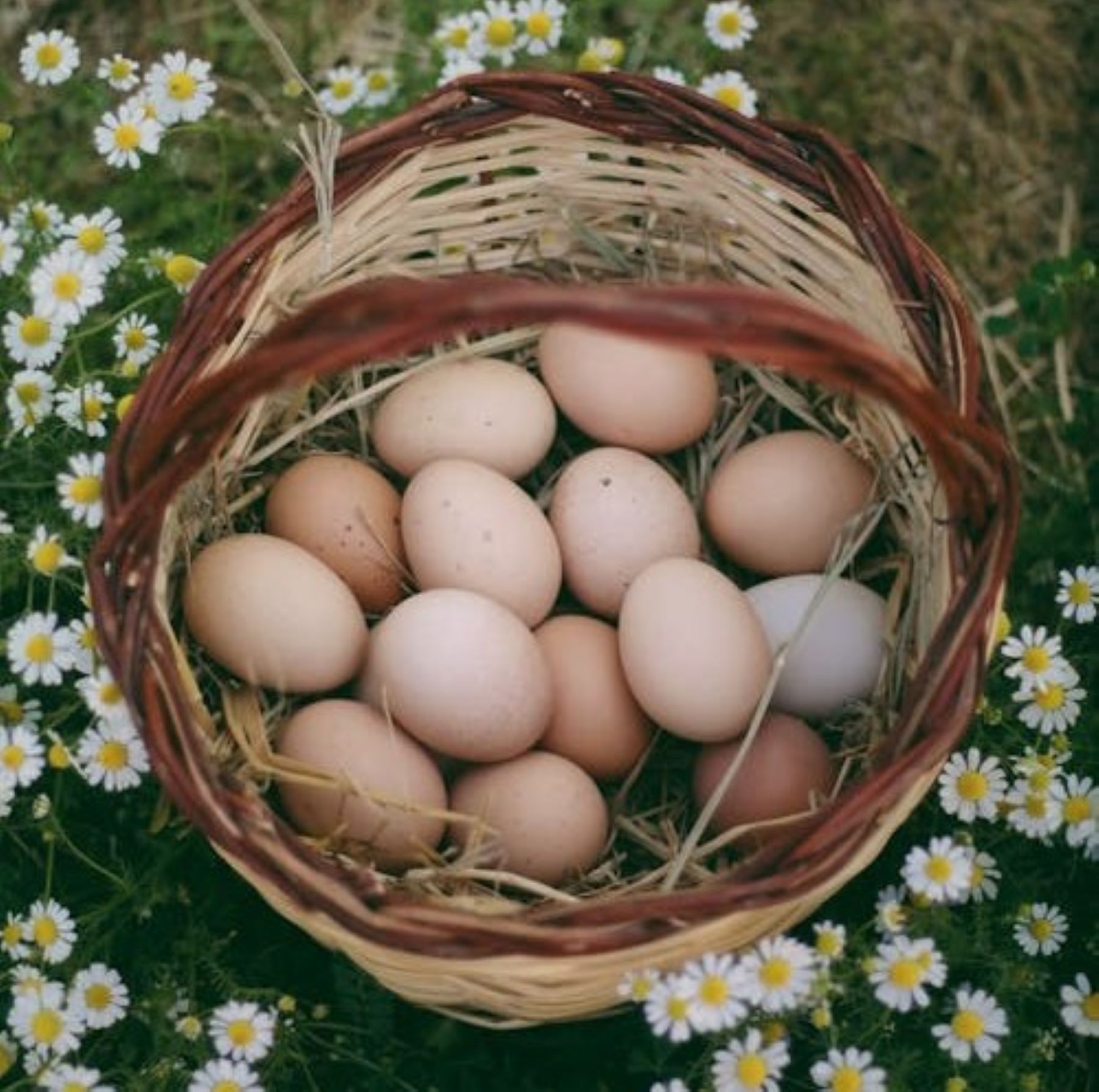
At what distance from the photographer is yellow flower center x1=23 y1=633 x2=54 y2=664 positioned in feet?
4.84

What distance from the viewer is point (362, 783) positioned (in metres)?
1.42

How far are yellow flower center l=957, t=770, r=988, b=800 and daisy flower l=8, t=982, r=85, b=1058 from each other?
33.2 inches

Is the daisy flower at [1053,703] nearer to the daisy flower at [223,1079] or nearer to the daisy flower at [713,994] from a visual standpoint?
the daisy flower at [713,994]

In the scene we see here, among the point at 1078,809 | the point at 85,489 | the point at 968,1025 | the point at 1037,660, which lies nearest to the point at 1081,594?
the point at 1037,660

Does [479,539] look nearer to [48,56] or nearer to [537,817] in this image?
[537,817]

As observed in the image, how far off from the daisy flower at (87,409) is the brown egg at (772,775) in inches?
27.5

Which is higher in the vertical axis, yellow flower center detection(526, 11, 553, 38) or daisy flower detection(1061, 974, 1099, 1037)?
yellow flower center detection(526, 11, 553, 38)

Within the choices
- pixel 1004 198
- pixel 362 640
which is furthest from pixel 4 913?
pixel 1004 198

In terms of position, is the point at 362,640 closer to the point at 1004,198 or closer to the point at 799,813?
the point at 799,813

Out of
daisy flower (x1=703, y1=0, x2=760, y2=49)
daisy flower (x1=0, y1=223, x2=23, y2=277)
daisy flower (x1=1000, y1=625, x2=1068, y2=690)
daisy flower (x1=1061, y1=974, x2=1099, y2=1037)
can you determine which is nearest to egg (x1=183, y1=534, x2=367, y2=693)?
daisy flower (x1=0, y1=223, x2=23, y2=277)

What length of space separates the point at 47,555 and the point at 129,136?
0.49 metres

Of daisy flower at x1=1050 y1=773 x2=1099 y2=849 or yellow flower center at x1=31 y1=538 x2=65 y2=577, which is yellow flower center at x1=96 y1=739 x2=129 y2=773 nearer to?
yellow flower center at x1=31 y1=538 x2=65 y2=577

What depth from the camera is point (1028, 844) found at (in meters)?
1.59

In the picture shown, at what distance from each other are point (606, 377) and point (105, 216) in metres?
0.54
